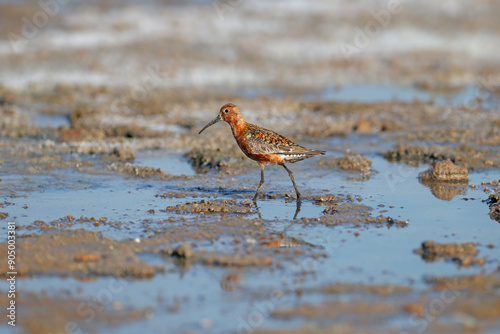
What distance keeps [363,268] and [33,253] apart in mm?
3704

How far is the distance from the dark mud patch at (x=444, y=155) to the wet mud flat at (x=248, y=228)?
4cm

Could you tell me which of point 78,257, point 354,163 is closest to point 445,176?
point 354,163

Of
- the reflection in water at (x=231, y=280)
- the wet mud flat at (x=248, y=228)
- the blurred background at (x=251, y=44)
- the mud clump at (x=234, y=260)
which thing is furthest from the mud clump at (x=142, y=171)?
the blurred background at (x=251, y=44)

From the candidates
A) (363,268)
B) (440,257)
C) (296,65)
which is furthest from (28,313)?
(296,65)

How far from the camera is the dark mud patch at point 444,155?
1378 centimetres

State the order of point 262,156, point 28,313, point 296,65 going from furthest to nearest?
point 296,65
point 262,156
point 28,313

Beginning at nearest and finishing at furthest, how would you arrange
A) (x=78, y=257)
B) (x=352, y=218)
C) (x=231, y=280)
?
1. (x=231, y=280)
2. (x=78, y=257)
3. (x=352, y=218)

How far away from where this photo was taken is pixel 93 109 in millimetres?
18516

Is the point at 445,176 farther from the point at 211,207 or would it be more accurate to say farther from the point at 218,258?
the point at 218,258

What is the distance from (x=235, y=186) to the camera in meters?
12.1

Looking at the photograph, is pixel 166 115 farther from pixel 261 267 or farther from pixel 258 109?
pixel 261 267

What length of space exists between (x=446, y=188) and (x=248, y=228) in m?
4.05

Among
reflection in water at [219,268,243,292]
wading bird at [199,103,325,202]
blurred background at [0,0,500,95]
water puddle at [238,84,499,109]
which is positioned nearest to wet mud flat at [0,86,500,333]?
reflection in water at [219,268,243,292]

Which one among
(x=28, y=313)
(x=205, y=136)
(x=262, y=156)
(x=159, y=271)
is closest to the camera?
(x=28, y=313)
